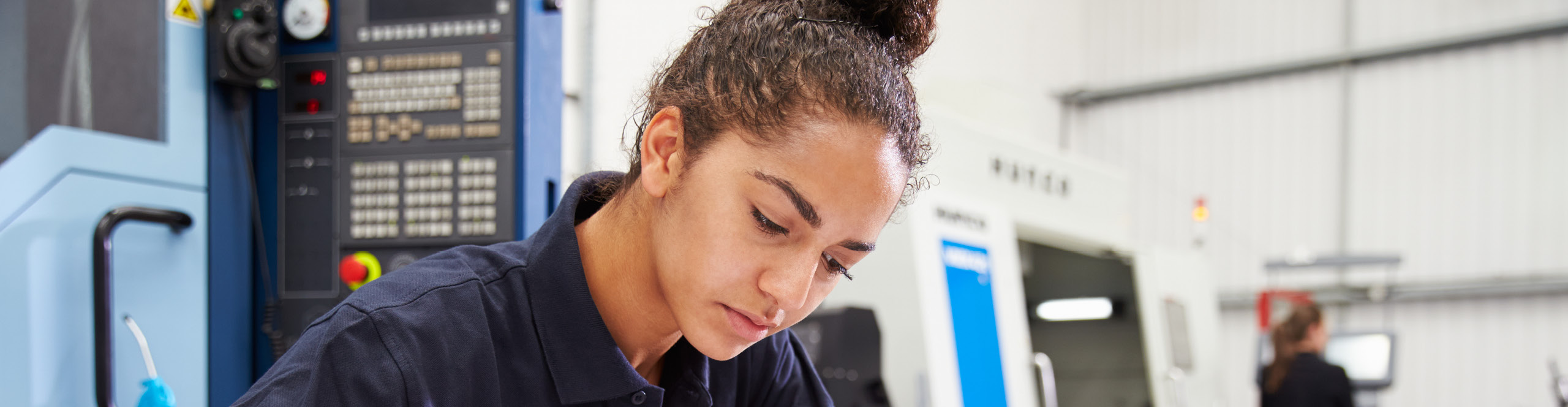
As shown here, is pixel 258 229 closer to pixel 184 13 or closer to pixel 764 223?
pixel 184 13

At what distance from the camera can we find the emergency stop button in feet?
6.38

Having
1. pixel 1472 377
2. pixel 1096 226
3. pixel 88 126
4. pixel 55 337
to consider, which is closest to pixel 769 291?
pixel 55 337

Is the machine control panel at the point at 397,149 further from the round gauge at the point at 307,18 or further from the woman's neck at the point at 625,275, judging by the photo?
the woman's neck at the point at 625,275

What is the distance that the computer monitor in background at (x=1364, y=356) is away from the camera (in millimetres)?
5195

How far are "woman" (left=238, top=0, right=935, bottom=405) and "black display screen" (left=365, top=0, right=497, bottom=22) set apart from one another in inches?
40.6

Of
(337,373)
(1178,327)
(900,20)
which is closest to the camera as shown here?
(337,373)

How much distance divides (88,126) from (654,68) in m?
1.12

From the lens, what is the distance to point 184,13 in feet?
5.90

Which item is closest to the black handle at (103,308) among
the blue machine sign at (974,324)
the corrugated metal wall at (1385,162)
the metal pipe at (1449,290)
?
the blue machine sign at (974,324)

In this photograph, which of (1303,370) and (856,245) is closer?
(856,245)

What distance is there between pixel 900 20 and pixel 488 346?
1.68 feet

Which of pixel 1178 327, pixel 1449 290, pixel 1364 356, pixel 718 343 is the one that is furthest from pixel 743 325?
pixel 1449 290

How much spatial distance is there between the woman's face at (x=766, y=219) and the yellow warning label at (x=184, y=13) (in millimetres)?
1237

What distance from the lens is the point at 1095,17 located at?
9164 millimetres
